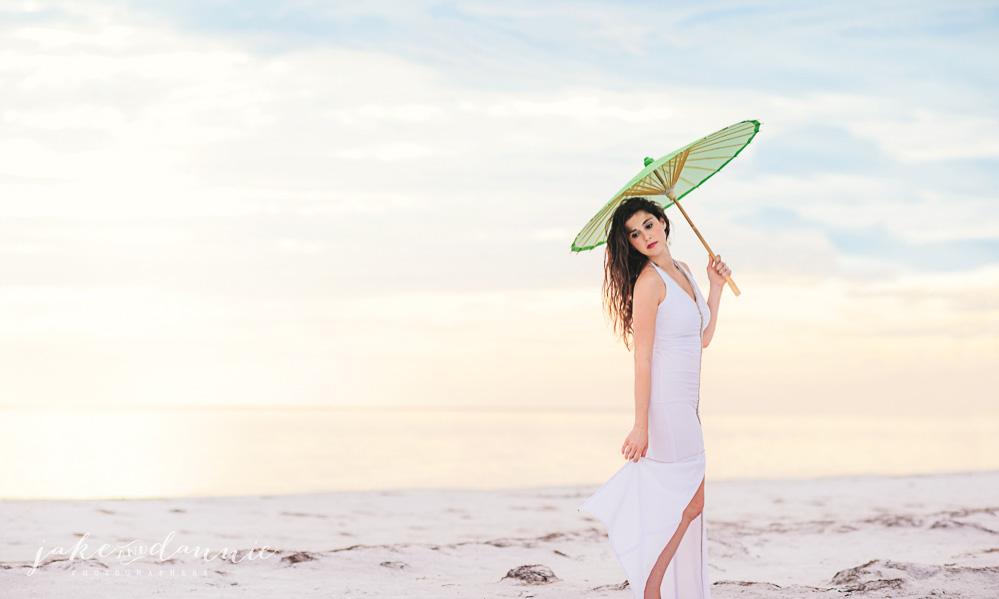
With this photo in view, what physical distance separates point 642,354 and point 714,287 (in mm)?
582

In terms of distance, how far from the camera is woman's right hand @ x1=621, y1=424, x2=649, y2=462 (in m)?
3.54

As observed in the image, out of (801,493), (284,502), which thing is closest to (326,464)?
(284,502)

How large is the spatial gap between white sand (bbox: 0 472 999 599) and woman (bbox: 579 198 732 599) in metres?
0.94

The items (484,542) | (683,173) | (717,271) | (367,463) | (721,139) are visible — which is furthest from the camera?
(367,463)

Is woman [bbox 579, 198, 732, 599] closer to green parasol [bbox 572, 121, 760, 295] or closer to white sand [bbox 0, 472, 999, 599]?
green parasol [bbox 572, 121, 760, 295]

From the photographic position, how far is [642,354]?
3.53m

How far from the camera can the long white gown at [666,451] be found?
357cm

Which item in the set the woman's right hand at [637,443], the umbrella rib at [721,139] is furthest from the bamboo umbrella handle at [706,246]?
the woman's right hand at [637,443]

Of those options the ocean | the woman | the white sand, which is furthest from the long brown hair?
the ocean

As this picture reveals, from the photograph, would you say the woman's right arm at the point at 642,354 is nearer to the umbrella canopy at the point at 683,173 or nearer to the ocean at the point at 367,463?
the umbrella canopy at the point at 683,173

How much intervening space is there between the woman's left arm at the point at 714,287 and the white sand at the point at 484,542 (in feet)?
4.96

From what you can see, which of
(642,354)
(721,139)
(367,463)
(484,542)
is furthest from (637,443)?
(367,463)

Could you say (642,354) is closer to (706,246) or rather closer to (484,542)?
(706,246)

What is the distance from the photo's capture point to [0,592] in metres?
4.53
